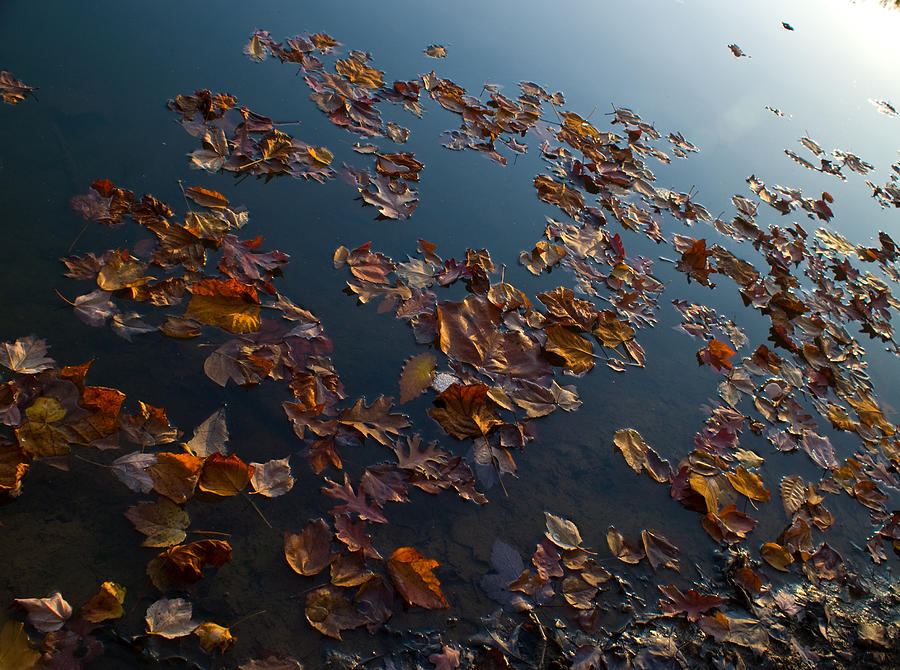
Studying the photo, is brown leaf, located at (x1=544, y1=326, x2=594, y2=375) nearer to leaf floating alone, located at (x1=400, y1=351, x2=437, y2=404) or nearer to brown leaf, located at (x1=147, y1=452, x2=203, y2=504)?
leaf floating alone, located at (x1=400, y1=351, x2=437, y2=404)

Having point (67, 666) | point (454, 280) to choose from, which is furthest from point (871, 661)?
point (67, 666)

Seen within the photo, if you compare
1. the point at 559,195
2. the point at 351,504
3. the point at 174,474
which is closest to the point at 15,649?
the point at 174,474

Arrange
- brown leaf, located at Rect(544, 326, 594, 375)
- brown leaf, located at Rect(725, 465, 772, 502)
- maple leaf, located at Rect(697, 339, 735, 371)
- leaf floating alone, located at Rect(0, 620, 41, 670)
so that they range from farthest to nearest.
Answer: maple leaf, located at Rect(697, 339, 735, 371) < brown leaf, located at Rect(544, 326, 594, 375) < brown leaf, located at Rect(725, 465, 772, 502) < leaf floating alone, located at Rect(0, 620, 41, 670)

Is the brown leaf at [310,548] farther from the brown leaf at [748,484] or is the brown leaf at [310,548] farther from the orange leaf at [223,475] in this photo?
the brown leaf at [748,484]

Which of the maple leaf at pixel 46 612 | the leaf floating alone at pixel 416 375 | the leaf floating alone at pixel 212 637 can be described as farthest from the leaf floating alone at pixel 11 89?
the leaf floating alone at pixel 212 637

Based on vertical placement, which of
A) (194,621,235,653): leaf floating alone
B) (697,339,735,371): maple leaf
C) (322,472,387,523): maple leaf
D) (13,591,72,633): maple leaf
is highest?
(697,339,735,371): maple leaf

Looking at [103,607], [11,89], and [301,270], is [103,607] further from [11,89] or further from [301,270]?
[11,89]

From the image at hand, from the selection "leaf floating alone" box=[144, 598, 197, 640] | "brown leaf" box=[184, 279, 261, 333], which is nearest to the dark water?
"leaf floating alone" box=[144, 598, 197, 640]
